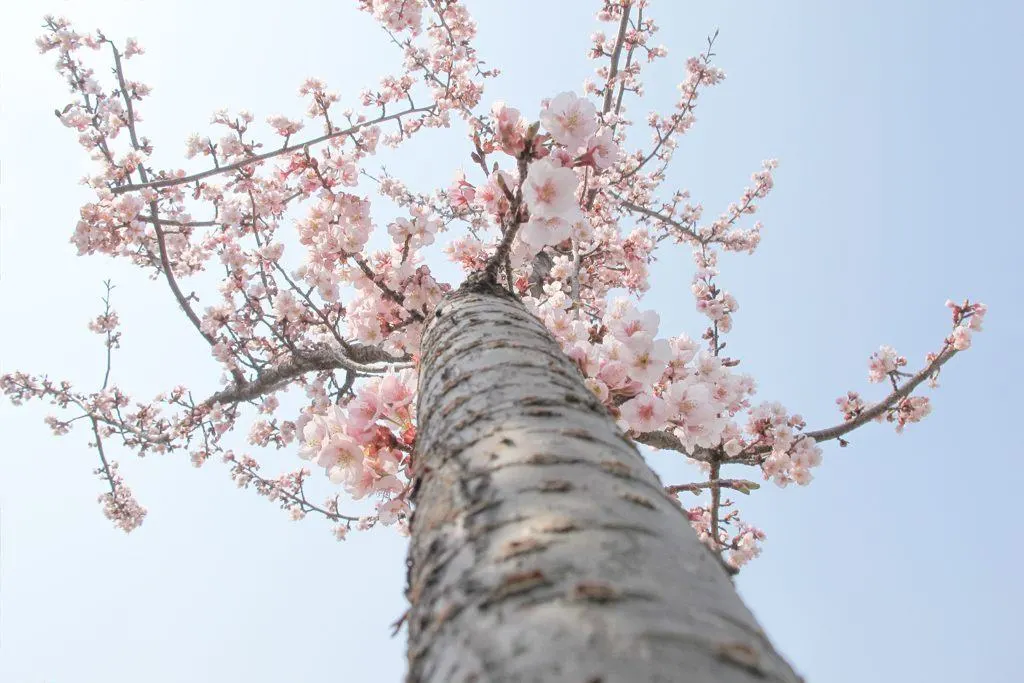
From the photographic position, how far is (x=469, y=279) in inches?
80.0

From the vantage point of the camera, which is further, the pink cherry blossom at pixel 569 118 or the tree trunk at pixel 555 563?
the pink cherry blossom at pixel 569 118

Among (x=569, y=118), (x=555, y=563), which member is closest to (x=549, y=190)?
(x=569, y=118)

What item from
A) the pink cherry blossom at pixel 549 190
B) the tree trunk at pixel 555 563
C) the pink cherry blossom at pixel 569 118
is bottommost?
the tree trunk at pixel 555 563

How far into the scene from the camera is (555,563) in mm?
587

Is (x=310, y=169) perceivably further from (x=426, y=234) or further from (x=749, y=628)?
(x=749, y=628)

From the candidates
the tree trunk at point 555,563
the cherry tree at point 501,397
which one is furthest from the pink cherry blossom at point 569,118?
the tree trunk at point 555,563

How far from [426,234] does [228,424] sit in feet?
16.5

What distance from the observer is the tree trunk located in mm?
489

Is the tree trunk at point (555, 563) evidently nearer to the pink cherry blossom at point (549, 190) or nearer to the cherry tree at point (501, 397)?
the cherry tree at point (501, 397)

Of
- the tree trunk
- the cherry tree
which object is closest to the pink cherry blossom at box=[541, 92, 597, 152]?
the cherry tree

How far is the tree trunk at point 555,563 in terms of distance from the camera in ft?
1.61

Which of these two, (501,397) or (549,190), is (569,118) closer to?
(549,190)

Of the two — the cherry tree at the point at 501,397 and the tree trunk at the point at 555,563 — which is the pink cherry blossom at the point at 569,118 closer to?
the cherry tree at the point at 501,397

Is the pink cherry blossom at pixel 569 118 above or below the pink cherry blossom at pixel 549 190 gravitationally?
above
